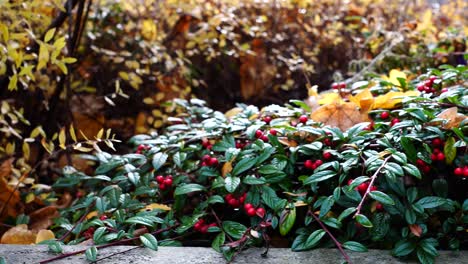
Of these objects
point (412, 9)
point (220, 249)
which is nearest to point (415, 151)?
point (220, 249)

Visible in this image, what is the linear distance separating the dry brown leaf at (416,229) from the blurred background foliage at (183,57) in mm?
1192

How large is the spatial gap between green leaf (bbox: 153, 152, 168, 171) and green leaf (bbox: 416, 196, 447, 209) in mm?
808

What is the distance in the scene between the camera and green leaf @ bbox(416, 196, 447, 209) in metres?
1.29

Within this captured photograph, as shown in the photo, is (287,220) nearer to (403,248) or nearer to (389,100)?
(403,248)

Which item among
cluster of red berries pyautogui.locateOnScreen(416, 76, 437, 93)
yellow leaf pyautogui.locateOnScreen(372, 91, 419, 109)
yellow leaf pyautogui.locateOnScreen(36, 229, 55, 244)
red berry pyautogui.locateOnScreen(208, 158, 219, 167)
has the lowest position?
yellow leaf pyautogui.locateOnScreen(36, 229, 55, 244)

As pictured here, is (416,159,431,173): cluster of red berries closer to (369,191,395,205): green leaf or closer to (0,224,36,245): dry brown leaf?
(369,191,395,205): green leaf

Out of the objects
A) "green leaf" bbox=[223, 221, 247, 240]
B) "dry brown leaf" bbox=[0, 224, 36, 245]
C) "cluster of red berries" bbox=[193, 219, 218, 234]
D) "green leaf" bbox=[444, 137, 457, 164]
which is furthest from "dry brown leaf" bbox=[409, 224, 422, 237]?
"dry brown leaf" bbox=[0, 224, 36, 245]

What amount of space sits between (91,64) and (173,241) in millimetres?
1526

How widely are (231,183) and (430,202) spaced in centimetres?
56

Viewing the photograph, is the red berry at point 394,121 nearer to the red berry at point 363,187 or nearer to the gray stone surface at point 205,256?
the red berry at point 363,187

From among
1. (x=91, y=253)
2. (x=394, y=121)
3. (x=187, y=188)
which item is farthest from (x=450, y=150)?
(x=91, y=253)

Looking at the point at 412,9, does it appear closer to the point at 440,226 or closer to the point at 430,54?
the point at 430,54

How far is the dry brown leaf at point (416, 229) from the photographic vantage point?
124 cm

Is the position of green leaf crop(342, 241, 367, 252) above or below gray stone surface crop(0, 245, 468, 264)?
above
